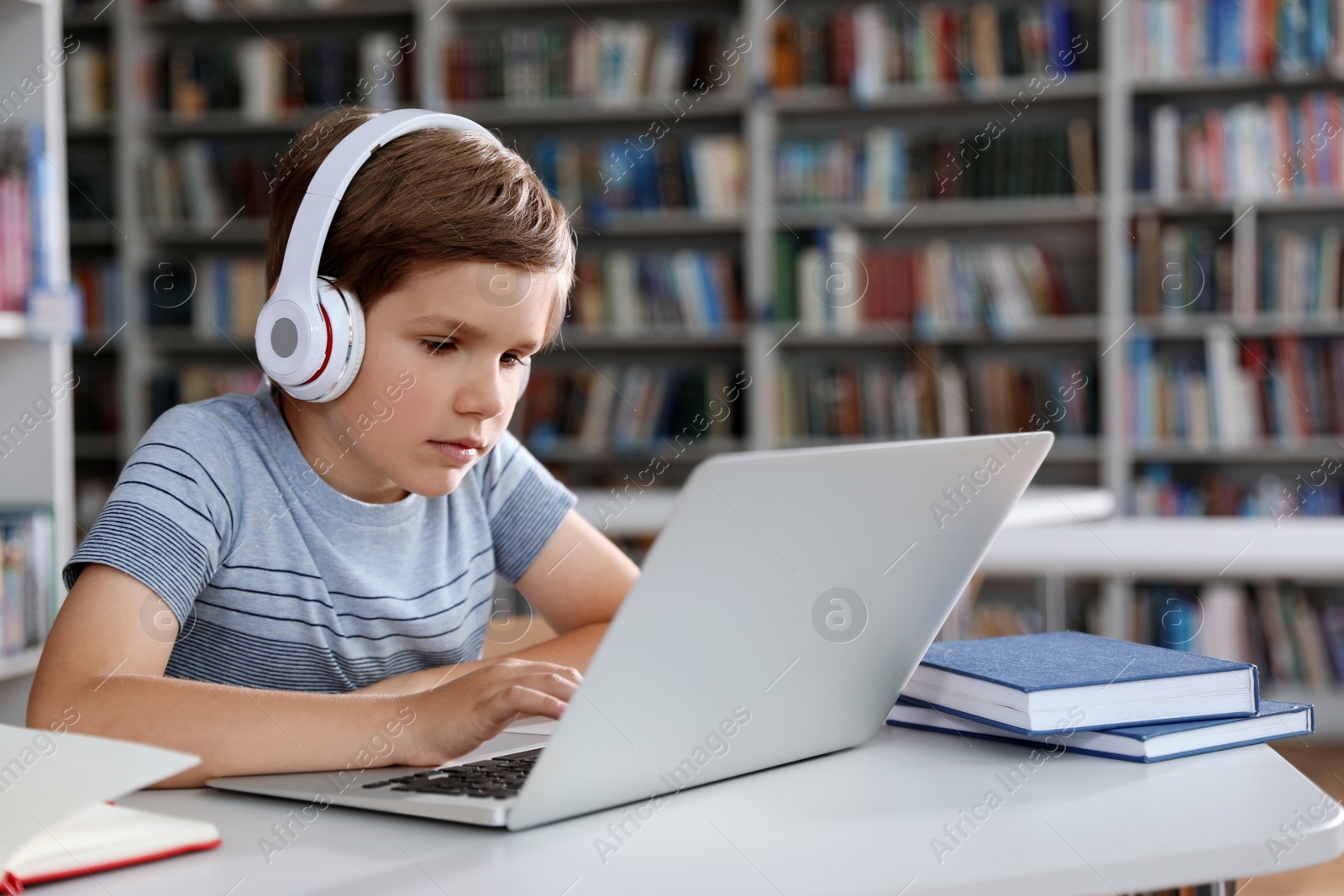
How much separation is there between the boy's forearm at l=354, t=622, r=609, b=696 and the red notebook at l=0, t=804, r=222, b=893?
0.33 metres

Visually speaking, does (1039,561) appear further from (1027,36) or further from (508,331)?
(1027,36)

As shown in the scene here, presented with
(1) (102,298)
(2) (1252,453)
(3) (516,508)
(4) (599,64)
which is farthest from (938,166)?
(3) (516,508)

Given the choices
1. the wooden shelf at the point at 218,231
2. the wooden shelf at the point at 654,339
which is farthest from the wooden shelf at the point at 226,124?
the wooden shelf at the point at 654,339

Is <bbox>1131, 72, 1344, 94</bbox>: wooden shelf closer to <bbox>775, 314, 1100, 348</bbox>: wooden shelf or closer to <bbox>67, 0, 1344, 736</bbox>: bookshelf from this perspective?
<bbox>67, 0, 1344, 736</bbox>: bookshelf

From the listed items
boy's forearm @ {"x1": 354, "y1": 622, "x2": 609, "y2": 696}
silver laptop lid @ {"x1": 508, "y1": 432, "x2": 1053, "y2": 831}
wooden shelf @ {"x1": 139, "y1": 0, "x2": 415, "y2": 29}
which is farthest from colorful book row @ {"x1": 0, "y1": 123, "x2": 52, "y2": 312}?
wooden shelf @ {"x1": 139, "y1": 0, "x2": 415, "y2": 29}

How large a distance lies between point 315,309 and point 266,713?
30 centimetres

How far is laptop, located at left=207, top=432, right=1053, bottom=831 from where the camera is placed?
24.1 inches

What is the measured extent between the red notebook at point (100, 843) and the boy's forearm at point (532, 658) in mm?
327

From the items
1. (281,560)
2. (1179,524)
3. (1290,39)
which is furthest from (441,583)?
(1290,39)

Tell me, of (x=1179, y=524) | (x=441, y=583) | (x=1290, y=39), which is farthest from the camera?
(x=1290, y=39)

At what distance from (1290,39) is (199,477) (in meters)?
3.45

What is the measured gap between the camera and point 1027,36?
362cm

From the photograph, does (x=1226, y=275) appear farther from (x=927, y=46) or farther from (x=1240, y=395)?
(x=927, y=46)

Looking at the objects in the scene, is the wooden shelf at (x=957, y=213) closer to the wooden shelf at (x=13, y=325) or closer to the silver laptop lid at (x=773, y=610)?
the wooden shelf at (x=13, y=325)
